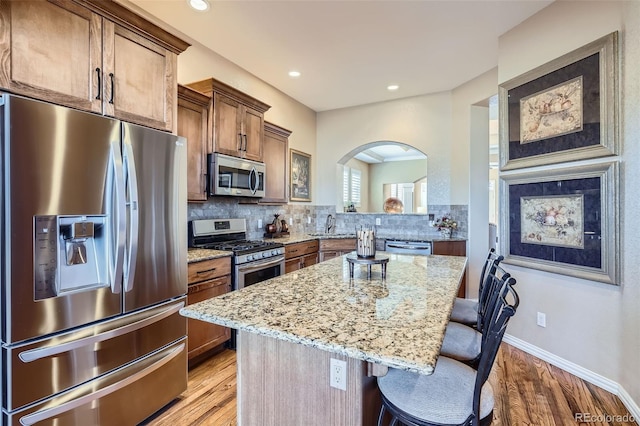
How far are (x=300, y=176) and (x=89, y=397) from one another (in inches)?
150

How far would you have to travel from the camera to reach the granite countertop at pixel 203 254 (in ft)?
8.01

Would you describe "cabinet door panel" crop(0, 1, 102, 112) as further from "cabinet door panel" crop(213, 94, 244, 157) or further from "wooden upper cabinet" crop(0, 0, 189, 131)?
"cabinet door panel" crop(213, 94, 244, 157)

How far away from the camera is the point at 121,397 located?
1722 millimetres

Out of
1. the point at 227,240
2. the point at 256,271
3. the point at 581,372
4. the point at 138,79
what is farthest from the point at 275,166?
the point at 581,372

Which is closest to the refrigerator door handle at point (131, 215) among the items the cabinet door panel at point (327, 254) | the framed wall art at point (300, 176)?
the cabinet door panel at point (327, 254)

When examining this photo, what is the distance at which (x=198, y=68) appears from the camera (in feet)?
10.4

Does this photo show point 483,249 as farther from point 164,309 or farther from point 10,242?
point 10,242

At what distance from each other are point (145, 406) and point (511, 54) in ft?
13.4

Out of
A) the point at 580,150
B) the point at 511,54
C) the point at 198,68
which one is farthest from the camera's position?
the point at 198,68

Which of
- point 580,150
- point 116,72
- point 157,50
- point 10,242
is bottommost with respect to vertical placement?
point 10,242

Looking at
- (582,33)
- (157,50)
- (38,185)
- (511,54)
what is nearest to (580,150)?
(582,33)

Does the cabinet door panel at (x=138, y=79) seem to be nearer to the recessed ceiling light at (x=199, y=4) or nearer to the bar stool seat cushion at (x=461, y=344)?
the recessed ceiling light at (x=199, y=4)

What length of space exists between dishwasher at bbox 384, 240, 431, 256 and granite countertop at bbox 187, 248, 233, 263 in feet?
7.54

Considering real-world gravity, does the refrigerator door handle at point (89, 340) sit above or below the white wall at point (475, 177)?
below
